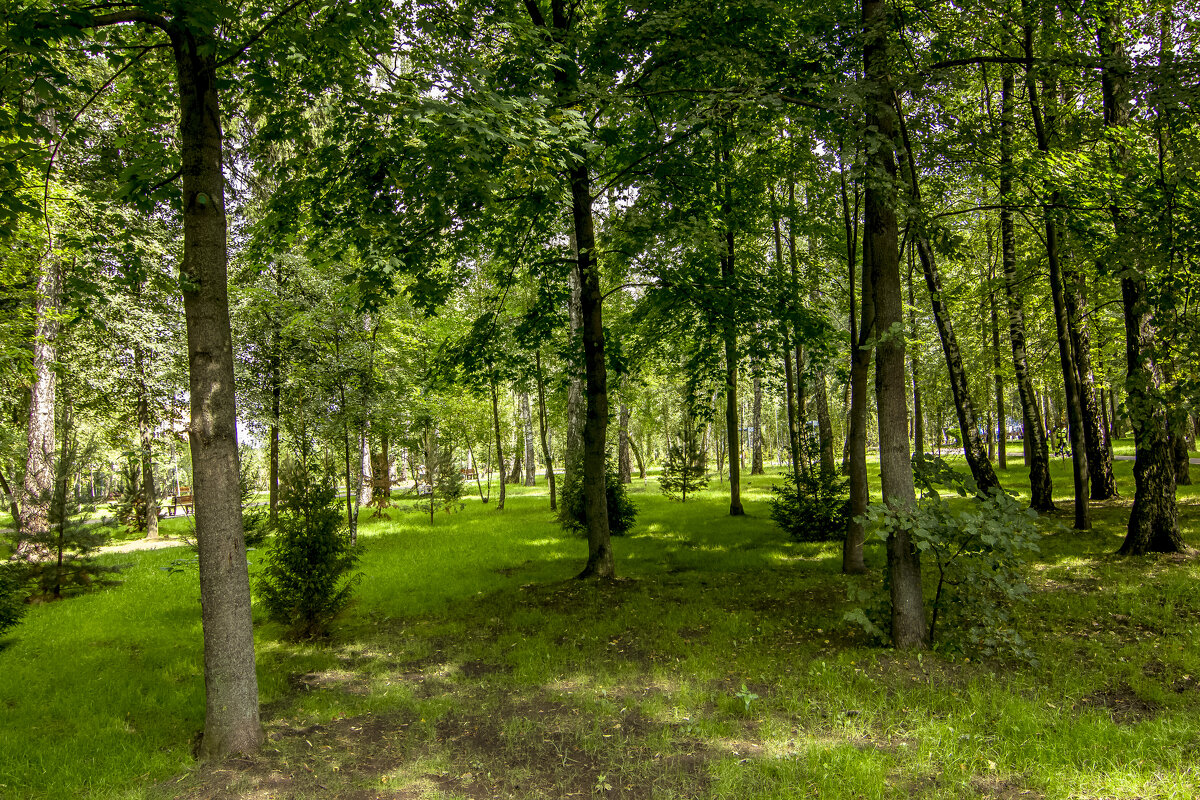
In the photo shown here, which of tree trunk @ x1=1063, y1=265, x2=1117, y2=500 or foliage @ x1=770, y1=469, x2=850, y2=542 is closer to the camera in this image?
tree trunk @ x1=1063, y1=265, x2=1117, y2=500

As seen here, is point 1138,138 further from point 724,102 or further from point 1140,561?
point 724,102

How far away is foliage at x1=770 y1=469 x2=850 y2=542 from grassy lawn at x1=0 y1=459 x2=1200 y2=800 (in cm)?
241

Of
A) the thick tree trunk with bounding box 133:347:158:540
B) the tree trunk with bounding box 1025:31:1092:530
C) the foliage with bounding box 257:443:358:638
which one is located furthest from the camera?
the thick tree trunk with bounding box 133:347:158:540

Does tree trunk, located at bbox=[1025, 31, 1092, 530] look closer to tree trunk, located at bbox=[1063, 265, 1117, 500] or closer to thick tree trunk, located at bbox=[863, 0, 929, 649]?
tree trunk, located at bbox=[1063, 265, 1117, 500]

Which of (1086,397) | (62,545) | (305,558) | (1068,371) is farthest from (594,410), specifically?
(1086,397)

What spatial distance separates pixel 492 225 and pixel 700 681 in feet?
24.6

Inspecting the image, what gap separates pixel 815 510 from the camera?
11.8 metres

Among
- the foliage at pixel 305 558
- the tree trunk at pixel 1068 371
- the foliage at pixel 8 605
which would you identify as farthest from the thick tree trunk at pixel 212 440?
the tree trunk at pixel 1068 371

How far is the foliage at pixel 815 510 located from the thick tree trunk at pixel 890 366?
19.8 feet

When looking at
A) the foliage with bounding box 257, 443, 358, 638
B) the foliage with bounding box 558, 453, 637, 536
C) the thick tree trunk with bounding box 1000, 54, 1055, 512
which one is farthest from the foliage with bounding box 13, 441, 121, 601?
the thick tree trunk with bounding box 1000, 54, 1055, 512

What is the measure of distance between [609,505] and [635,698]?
837 centimetres

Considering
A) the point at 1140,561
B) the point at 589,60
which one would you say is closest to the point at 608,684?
the point at 589,60

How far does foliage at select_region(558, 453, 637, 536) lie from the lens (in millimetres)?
13414

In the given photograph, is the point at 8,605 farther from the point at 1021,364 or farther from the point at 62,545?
the point at 1021,364
